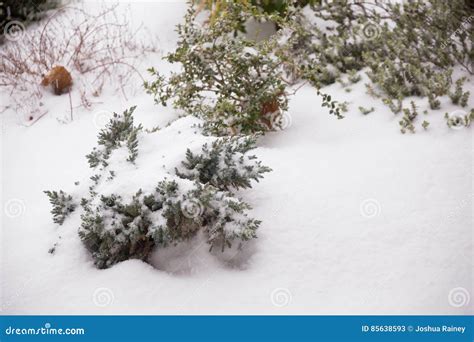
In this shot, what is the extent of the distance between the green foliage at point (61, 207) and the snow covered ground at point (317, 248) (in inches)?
2.6

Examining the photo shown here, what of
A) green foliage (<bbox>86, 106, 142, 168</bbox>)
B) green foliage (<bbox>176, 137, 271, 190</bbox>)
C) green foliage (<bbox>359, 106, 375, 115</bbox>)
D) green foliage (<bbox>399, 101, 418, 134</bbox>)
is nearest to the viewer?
green foliage (<bbox>176, 137, 271, 190</bbox>)

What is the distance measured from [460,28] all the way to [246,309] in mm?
Answer: 3369

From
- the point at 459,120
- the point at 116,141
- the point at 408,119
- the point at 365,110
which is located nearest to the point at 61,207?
the point at 116,141

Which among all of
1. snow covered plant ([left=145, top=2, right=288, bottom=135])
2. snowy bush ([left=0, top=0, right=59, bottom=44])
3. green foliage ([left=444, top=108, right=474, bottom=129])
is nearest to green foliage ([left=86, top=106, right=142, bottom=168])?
snow covered plant ([left=145, top=2, right=288, bottom=135])

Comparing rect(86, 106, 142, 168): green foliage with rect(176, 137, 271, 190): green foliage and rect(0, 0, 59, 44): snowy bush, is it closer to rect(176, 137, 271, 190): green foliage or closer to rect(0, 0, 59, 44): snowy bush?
rect(176, 137, 271, 190): green foliage

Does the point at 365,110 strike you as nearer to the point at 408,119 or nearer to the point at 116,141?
the point at 408,119

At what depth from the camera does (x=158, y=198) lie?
2.71 m

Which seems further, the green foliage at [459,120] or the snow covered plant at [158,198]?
the green foliage at [459,120]

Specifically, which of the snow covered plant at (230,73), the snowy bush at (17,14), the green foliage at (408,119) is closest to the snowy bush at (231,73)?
the snow covered plant at (230,73)

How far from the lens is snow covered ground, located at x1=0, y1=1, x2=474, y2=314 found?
2.58m

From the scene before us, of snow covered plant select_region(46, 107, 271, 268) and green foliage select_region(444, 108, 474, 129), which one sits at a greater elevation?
snow covered plant select_region(46, 107, 271, 268)

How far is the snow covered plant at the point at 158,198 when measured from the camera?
266cm

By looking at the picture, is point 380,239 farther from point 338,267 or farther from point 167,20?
point 167,20

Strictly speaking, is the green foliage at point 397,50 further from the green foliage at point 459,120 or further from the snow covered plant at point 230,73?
the snow covered plant at point 230,73
